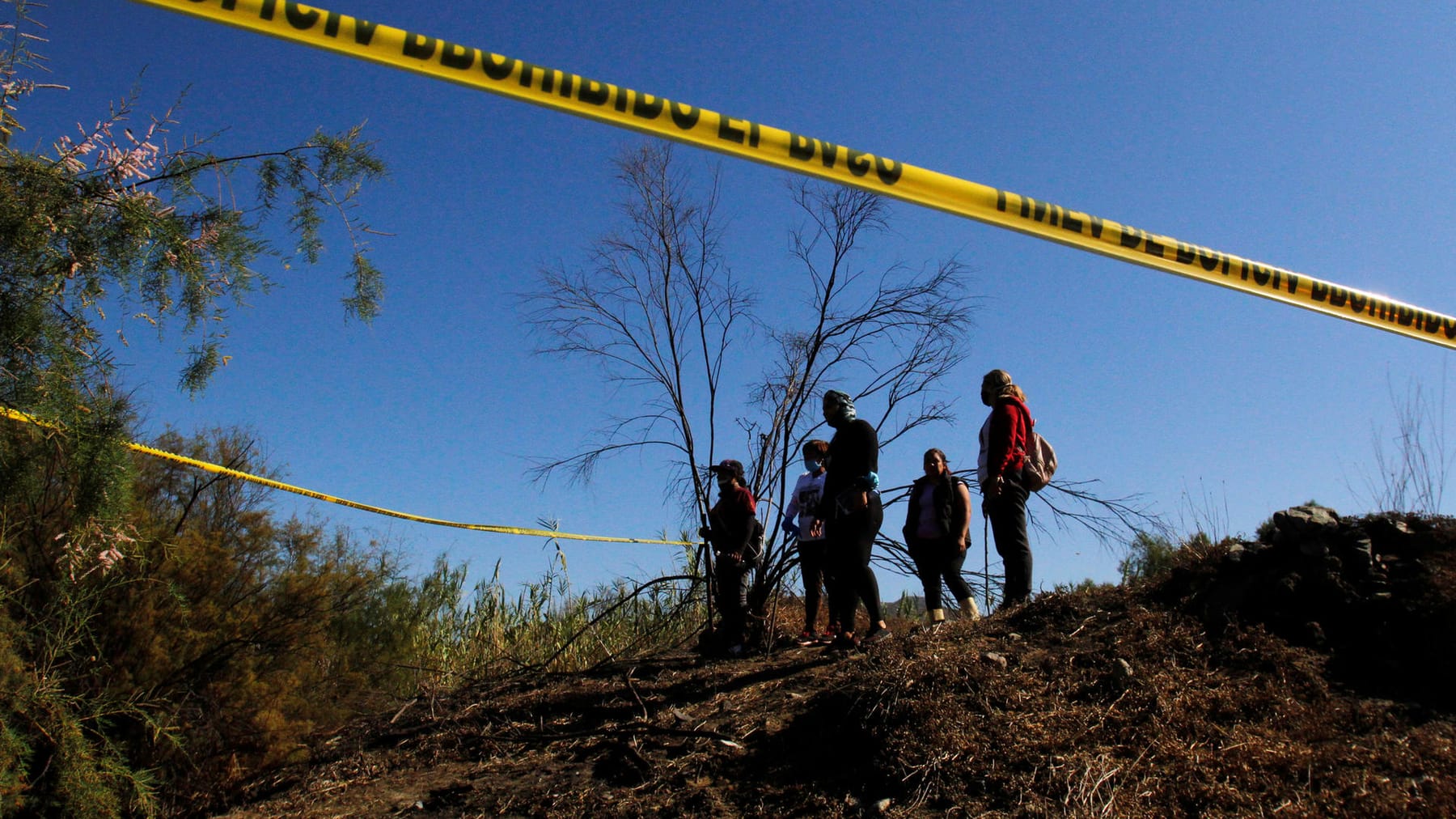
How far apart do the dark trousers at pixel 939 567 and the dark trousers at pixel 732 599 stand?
4.39 ft

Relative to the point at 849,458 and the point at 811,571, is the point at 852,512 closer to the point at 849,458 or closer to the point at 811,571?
the point at 849,458

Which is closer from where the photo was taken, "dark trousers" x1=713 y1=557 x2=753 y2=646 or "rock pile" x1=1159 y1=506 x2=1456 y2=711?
"rock pile" x1=1159 y1=506 x2=1456 y2=711

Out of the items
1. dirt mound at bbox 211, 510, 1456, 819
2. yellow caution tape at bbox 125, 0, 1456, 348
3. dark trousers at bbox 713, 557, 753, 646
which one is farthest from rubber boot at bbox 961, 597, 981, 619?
yellow caution tape at bbox 125, 0, 1456, 348

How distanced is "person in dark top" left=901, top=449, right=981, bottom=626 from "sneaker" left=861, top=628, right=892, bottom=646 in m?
0.54

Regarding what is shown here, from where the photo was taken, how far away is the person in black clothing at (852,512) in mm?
5320

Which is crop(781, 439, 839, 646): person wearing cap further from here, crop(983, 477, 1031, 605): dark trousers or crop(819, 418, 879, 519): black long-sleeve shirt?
crop(983, 477, 1031, 605): dark trousers

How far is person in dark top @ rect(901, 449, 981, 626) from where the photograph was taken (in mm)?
6016

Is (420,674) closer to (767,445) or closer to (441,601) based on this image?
(441,601)

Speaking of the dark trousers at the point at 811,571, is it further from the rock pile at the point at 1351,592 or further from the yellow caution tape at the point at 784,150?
the yellow caution tape at the point at 784,150

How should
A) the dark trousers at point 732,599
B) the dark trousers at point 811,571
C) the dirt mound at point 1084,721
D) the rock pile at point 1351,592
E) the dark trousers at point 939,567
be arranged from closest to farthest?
the dirt mound at point 1084,721 < the rock pile at point 1351,592 < the dark trousers at point 939,567 < the dark trousers at point 811,571 < the dark trousers at point 732,599

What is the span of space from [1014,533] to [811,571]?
165cm

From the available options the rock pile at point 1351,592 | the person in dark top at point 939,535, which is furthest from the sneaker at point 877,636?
the rock pile at point 1351,592

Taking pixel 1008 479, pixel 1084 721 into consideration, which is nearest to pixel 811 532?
pixel 1008 479

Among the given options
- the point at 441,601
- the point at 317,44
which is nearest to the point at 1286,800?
the point at 317,44
